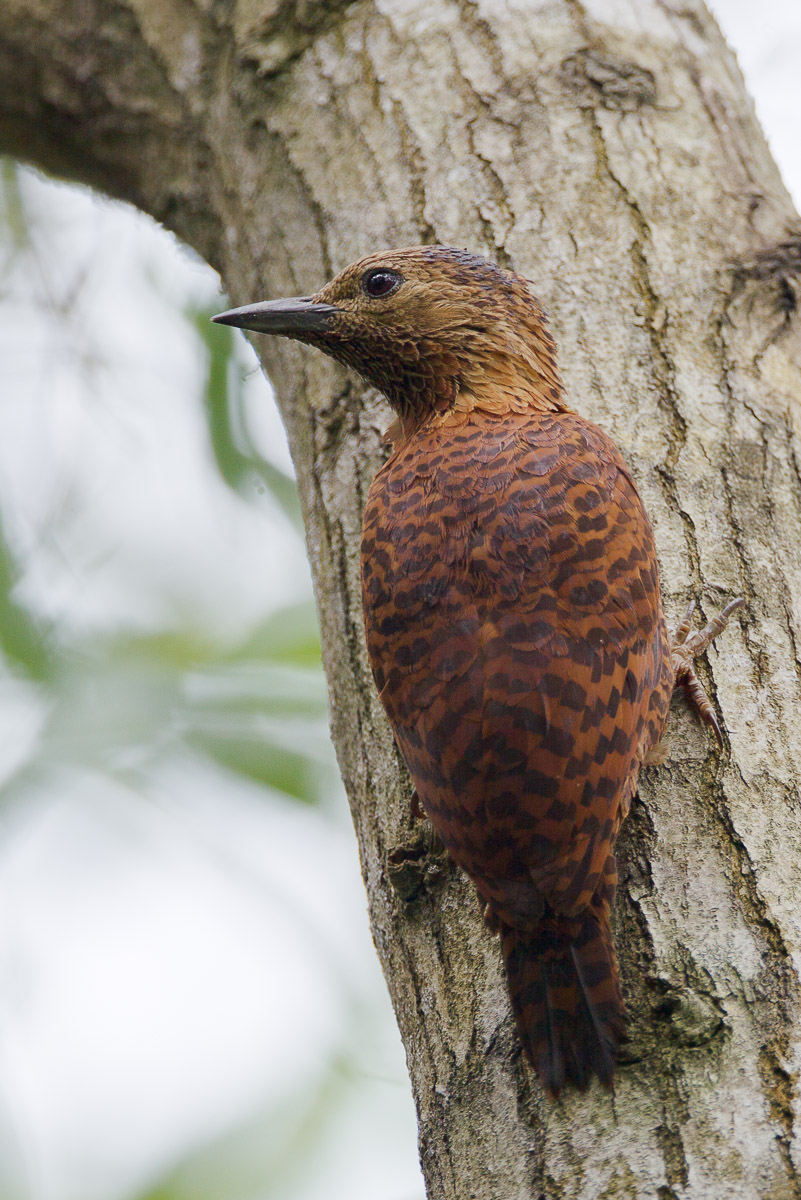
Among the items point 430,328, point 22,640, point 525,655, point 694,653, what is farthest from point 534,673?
point 22,640

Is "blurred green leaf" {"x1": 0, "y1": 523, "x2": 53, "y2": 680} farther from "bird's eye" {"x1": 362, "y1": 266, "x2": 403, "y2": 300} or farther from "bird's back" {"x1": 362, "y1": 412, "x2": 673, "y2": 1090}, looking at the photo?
"bird's back" {"x1": 362, "y1": 412, "x2": 673, "y2": 1090}

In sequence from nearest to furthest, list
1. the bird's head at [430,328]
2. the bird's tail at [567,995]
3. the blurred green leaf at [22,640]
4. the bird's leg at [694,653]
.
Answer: the bird's tail at [567,995], the bird's leg at [694,653], the bird's head at [430,328], the blurred green leaf at [22,640]

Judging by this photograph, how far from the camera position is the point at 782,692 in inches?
96.1

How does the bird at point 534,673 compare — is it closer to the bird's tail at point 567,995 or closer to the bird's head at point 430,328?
the bird's tail at point 567,995

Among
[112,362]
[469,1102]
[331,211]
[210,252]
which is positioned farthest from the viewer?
[112,362]

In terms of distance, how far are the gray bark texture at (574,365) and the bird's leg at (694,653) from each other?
4 centimetres

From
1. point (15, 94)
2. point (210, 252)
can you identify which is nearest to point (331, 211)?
point (210, 252)

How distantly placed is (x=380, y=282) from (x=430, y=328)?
7.8 inches

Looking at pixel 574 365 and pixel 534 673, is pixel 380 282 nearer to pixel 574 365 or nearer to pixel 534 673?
pixel 574 365

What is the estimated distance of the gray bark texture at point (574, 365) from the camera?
2.05m

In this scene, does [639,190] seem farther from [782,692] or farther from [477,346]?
[782,692]

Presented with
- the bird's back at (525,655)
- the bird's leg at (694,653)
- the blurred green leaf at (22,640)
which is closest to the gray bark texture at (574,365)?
the bird's leg at (694,653)

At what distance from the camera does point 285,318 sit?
3182 millimetres

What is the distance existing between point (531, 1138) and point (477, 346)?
2.00 metres
